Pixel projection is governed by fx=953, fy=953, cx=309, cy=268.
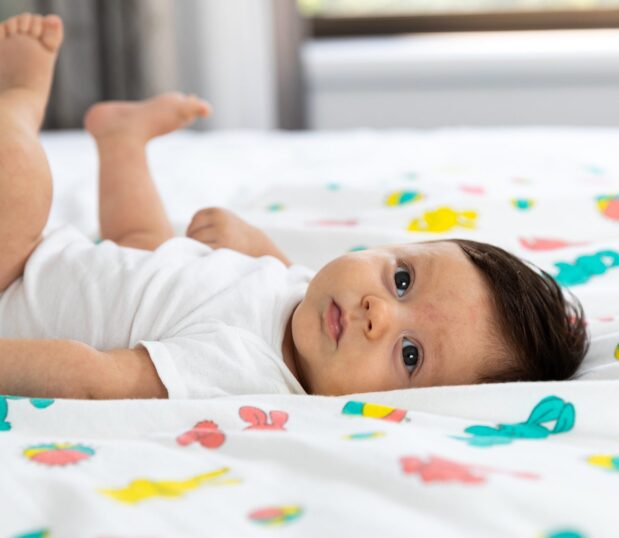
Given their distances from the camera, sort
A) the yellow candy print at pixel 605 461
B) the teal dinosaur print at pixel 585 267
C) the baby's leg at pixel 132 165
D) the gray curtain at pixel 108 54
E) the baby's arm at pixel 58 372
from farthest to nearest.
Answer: the gray curtain at pixel 108 54
the baby's leg at pixel 132 165
the teal dinosaur print at pixel 585 267
the baby's arm at pixel 58 372
the yellow candy print at pixel 605 461

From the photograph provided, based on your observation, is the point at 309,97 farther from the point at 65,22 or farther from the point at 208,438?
the point at 208,438

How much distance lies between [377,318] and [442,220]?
18.5 inches

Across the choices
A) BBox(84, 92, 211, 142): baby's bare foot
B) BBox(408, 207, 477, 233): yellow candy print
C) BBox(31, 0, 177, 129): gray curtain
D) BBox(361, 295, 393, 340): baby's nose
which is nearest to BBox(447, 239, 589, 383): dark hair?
BBox(361, 295, 393, 340): baby's nose

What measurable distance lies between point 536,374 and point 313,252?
1.48ft

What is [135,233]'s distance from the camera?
1.40 meters

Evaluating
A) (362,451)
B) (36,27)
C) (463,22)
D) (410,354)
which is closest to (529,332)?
(410,354)

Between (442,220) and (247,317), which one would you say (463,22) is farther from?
(247,317)

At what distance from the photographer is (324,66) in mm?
3242

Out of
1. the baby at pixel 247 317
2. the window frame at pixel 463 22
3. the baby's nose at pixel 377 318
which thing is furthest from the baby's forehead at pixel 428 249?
the window frame at pixel 463 22

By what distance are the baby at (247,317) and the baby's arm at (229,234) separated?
0.09 m

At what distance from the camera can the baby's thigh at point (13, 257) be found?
3.89ft

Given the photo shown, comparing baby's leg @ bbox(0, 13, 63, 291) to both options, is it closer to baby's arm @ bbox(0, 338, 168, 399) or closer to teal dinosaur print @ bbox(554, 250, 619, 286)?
baby's arm @ bbox(0, 338, 168, 399)

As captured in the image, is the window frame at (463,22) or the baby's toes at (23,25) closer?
the baby's toes at (23,25)

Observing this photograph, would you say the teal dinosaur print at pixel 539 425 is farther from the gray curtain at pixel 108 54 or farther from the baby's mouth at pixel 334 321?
the gray curtain at pixel 108 54
